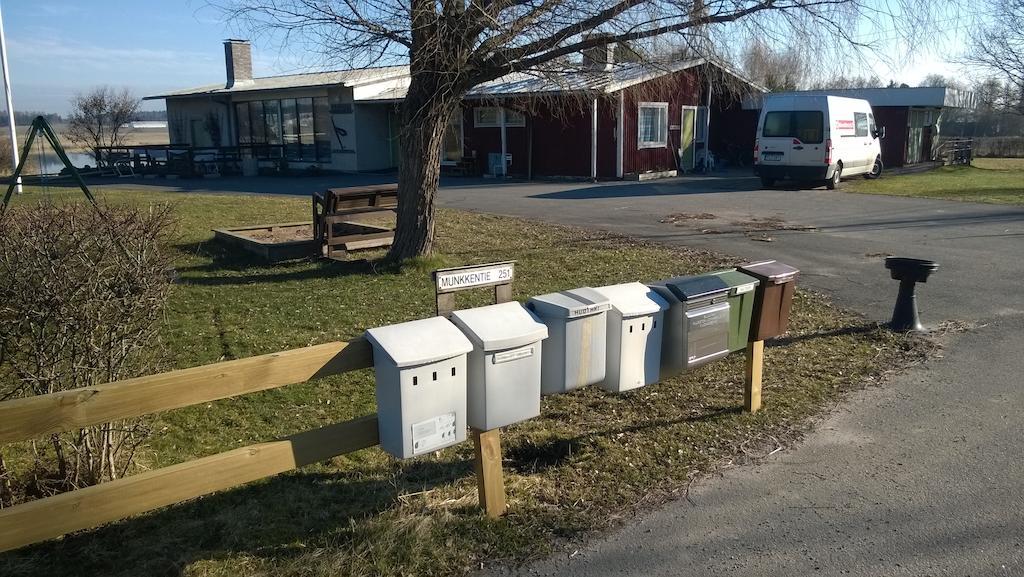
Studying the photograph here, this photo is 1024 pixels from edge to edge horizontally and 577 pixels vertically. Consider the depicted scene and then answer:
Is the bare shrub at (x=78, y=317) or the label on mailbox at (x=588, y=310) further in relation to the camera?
the label on mailbox at (x=588, y=310)

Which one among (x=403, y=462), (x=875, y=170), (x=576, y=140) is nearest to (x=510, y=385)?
(x=403, y=462)

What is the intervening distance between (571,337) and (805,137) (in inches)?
719

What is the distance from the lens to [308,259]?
10.4m

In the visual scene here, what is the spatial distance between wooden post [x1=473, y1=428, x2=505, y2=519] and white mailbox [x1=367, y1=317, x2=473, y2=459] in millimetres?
190

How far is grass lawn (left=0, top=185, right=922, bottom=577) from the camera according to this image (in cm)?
347

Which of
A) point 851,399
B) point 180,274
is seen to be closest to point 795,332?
point 851,399

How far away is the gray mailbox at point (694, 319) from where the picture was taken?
442cm

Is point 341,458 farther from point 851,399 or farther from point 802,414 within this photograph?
point 851,399

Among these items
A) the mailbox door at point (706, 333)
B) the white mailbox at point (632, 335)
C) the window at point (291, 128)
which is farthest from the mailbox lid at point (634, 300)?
the window at point (291, 128)

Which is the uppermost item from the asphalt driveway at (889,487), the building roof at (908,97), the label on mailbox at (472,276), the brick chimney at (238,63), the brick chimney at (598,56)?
the brick chimney at (238,63)

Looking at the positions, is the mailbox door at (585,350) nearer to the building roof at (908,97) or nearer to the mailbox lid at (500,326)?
the mailbox lid at (500,326)

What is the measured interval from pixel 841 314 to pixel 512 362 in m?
5.31

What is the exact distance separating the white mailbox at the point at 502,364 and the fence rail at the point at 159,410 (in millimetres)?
494

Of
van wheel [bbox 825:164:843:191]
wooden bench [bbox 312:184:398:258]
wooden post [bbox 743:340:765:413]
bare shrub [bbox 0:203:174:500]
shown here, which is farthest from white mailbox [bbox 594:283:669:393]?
van wheel [bbox 825:164:843:191]
